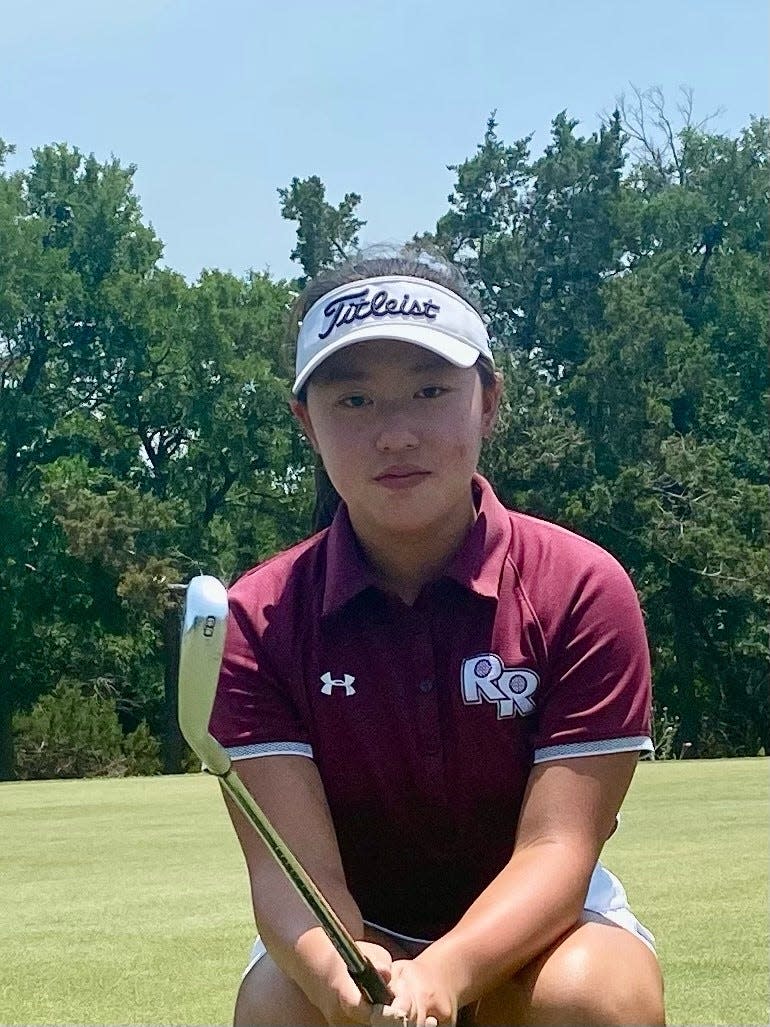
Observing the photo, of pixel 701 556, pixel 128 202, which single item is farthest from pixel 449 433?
pixel 128 202

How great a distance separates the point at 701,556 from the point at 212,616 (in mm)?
34510

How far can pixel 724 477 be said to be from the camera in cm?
3762

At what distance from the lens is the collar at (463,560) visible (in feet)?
10.6

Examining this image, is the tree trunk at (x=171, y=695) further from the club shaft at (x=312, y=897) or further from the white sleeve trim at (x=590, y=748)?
the club shaft at (x=312, y=897)

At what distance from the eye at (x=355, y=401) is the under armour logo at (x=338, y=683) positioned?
0.50 m

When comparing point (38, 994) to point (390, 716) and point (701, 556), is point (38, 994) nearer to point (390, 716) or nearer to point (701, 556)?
point (390, 716)

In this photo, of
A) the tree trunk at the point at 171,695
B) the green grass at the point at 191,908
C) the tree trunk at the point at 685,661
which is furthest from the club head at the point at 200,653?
the tree trunk at the point at 685,661

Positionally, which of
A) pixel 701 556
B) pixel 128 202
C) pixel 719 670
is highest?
pixel 128 202

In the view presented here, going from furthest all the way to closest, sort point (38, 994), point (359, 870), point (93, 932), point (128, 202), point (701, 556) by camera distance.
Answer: point (128, 202), point (701, 556), point (93, 932), point (38, 994), point (359, 870)

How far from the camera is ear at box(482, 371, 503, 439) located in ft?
10.9

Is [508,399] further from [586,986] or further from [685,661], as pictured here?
[586,986]

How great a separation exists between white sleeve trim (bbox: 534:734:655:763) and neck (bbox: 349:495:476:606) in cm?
42

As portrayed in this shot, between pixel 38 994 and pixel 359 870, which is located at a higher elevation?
pixel 359 870

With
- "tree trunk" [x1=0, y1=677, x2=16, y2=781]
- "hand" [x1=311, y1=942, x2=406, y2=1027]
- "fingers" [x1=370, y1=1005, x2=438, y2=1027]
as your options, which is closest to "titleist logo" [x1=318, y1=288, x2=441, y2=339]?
"hand" [x1=311, y1=942, x2=406, y2=1027]
